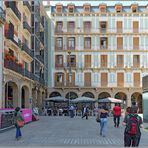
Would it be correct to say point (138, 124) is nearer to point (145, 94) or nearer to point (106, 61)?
point (145, 94)

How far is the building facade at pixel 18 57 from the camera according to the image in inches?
1384

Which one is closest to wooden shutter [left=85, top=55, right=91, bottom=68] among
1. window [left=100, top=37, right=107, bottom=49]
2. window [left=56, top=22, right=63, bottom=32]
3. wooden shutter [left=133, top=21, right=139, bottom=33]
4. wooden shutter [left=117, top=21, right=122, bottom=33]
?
window [left=100, top=37, right=107, bottom=49]

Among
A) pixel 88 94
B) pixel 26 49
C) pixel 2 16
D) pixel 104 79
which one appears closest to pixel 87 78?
pixel 88 94

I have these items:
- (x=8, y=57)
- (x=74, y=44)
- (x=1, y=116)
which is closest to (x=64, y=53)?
(x=74, y=44)

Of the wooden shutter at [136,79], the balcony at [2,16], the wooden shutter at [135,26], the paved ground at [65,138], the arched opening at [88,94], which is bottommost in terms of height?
the paved ground at [65,138]

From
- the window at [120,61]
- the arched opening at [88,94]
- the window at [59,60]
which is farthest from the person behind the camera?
the window at [59,60]

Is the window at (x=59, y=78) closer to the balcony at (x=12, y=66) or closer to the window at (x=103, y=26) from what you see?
the window at (x=103, y=26)

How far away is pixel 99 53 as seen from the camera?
64.8 m

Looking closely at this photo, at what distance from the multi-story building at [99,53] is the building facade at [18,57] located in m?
10.9

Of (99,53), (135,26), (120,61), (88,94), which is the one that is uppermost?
(135,26)

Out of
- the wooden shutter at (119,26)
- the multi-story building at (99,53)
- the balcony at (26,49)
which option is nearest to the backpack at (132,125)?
the balcony at (26,49)

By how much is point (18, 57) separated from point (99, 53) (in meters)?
25.4

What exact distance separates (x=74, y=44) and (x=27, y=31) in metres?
19.8

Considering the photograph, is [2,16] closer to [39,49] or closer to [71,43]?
[39,49]
